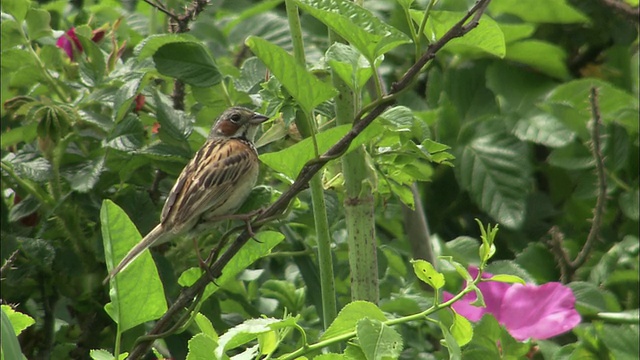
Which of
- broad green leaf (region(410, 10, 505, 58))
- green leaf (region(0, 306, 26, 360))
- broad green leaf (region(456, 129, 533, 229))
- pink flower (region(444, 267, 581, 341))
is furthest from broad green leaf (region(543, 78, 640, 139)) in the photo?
green leaf (region(0, 306, 26, 360))

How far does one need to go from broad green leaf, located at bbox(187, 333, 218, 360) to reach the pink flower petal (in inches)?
28.2

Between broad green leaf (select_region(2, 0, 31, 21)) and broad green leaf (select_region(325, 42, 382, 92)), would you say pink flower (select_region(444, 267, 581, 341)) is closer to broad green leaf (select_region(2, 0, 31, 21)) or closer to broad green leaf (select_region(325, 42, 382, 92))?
broad green leaf (select_region(325, 42, 382, 92))

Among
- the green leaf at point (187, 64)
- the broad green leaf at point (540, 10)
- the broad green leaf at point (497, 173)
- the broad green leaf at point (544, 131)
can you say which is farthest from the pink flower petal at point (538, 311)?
the broad green leaf at point (540, 10)

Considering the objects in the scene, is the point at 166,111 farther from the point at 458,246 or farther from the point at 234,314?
the point at 458,246

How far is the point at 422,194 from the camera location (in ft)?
6.95

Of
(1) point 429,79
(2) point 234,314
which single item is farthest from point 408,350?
(1) point 429,79

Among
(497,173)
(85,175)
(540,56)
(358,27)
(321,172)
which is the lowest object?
(497,173)

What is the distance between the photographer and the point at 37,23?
161cm

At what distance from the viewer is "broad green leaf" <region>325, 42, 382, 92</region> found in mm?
988

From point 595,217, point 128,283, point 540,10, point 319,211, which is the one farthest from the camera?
point 540,10

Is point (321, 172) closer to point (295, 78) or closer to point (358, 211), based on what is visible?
point (358, 211)

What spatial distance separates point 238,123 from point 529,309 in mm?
528

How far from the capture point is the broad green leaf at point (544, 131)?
2.01 metres

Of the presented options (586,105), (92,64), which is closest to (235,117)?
(92,64)
